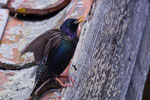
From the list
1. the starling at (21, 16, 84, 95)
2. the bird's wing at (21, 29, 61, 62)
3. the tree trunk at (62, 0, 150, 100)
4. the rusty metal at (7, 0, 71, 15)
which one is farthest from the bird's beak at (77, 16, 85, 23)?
the tree trunk at (62, 0, 150, 100)

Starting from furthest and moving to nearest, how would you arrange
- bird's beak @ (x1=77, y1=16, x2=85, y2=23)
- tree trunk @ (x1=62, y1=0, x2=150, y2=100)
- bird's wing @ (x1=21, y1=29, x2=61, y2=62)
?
bird's beak @ (x1=77, y1=16, x2=85, y2=23)
bird's wing @ (x1=21, y1=29, x2=61, y2=62)
tree trunk @ (x1=62, y1=0, x2=150, y2=100)

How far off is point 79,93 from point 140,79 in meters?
0.34

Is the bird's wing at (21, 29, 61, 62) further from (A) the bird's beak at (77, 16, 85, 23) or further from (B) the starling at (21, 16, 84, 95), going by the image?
(A) the bird's beak at (77, 16, 85, 23)

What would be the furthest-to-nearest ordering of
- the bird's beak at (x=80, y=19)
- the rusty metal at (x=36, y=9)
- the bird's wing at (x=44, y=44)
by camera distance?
the rusty metal at (x=36, y=9) → the bird's beak at (x=80, y=19) → the bird's wing at (x=44, y=44)

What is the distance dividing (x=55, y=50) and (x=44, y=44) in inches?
4.8

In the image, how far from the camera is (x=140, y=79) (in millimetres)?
1222

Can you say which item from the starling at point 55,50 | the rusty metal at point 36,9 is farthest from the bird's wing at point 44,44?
the rusty metal at point 36,9

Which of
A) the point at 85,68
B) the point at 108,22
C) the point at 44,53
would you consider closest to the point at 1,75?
the point at 44,53

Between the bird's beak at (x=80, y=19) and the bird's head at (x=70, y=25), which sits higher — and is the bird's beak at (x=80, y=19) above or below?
above

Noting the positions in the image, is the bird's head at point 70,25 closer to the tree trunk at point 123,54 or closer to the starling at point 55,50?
the starling at point 55,50

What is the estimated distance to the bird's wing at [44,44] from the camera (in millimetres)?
2055

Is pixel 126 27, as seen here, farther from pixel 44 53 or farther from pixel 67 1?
pixel 67 1

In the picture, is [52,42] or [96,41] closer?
[96,41]

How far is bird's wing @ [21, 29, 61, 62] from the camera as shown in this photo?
2.06 m
